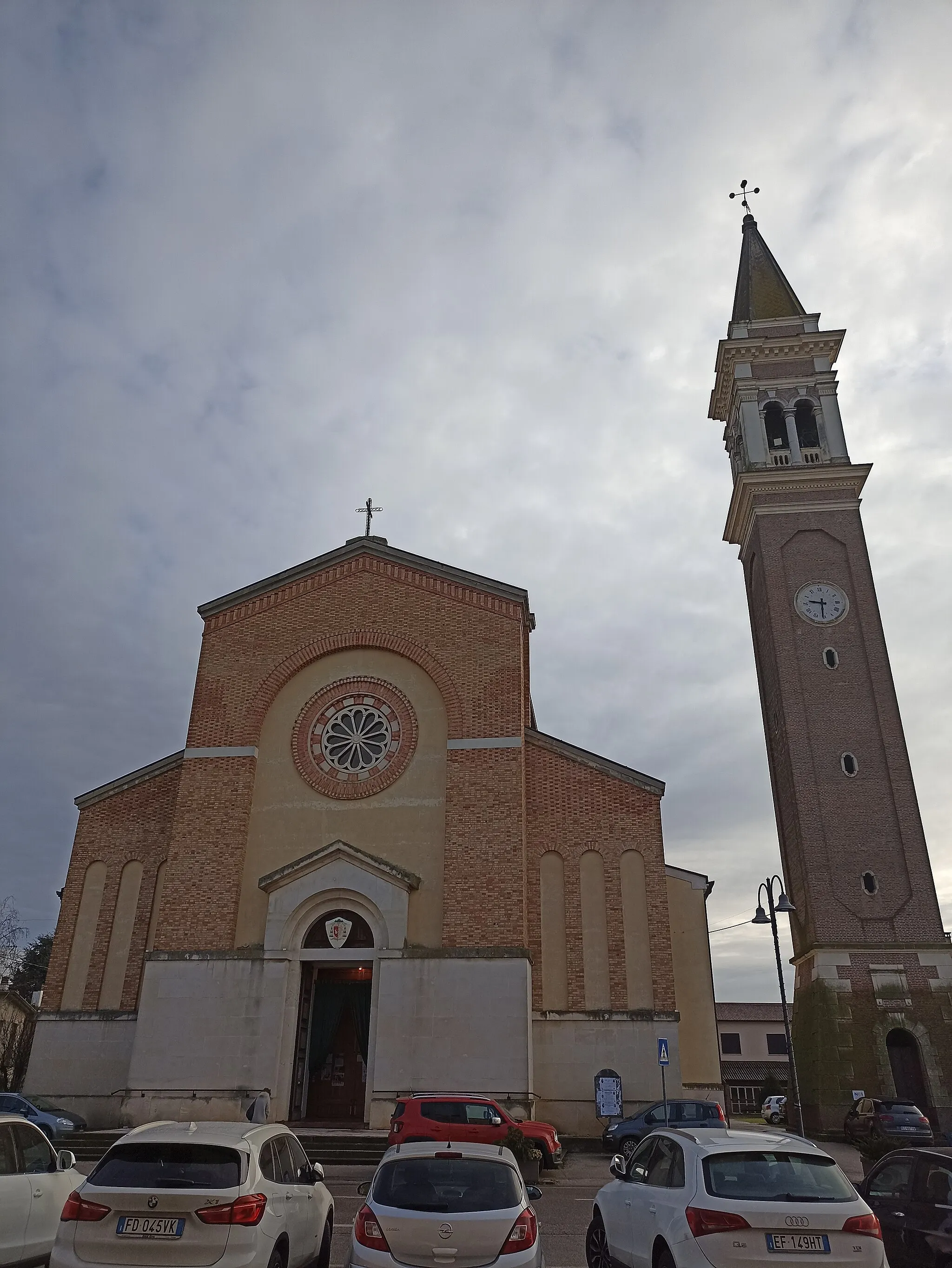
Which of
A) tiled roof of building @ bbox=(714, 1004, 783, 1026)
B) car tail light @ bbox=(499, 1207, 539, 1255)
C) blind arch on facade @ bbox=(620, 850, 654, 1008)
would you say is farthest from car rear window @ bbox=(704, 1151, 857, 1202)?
tiled roof of building @ bbox=(714, 1004, 783, 1026)

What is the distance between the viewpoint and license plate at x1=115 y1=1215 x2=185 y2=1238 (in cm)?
661

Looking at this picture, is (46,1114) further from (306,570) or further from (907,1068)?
(907,1068)

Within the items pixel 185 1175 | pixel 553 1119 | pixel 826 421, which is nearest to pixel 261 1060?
pixel 553 1119

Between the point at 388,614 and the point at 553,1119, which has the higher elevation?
the point at 388,614

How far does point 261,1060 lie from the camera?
19625 millimetres

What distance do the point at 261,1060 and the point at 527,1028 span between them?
18.6 ft

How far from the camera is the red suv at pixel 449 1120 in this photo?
14.4 meters

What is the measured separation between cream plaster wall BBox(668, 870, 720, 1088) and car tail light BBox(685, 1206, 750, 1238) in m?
14.8

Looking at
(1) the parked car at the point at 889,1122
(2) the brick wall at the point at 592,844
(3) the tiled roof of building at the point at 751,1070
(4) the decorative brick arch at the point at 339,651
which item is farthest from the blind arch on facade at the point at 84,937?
(3) the tiled roof of building at the point at 751,1070

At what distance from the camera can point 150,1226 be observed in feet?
21.8

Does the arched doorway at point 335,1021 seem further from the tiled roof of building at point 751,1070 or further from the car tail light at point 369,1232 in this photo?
the tiled roof of building at point 751,1070

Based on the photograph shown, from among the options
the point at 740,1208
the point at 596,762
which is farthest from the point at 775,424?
the point at 740,1208

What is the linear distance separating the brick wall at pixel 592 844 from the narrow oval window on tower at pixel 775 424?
20546mm

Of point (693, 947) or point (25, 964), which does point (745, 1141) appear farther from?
point (25, 964)
